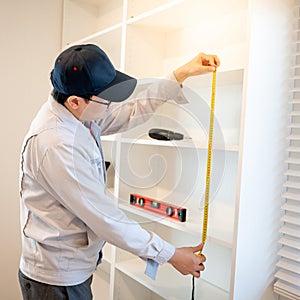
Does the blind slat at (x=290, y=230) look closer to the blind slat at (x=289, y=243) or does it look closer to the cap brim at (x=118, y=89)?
the blind slat at (x=289, y=243)

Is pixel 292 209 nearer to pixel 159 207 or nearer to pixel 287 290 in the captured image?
pixel 287 290

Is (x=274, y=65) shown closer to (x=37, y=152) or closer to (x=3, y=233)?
(x=37, y=152)

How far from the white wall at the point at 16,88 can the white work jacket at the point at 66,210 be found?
3.58 feet

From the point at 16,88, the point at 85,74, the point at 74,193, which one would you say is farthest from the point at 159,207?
the point at 16,88

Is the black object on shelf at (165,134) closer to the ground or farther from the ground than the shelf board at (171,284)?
farther from the ground

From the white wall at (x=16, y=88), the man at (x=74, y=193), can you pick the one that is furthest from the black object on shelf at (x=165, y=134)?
the white wall at (x=16, y=88)

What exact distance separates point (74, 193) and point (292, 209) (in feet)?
2.56

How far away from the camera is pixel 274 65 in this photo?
1.24 m

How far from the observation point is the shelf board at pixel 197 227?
4.21 feet

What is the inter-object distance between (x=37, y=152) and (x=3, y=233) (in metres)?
1.38

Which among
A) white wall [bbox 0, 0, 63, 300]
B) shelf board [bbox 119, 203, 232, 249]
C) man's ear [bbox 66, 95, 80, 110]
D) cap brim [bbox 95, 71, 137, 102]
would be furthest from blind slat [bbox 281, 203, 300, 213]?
white wall [bbox 0, 0, 63, 300]

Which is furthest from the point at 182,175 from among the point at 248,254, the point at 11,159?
the point at 11,159

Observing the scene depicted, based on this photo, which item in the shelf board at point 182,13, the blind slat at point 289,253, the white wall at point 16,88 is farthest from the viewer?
the white wall at point 16,88

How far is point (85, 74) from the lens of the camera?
1018 millimetres
